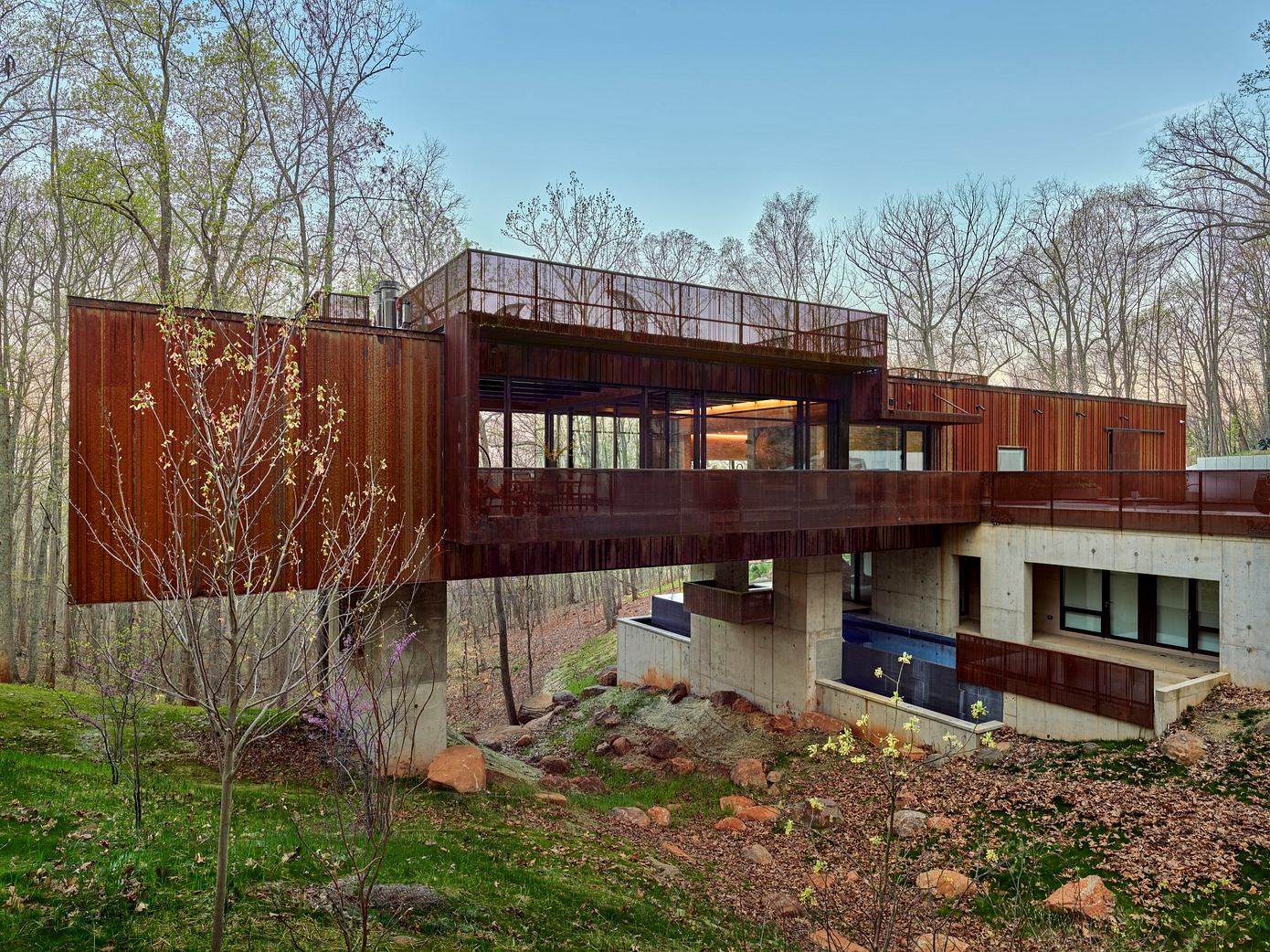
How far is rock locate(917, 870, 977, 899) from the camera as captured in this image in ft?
28.2

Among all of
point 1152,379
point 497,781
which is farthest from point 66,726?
point 1152,379

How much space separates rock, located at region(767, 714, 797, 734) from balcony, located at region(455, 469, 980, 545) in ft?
17.0

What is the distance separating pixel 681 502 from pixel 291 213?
13.9 meters

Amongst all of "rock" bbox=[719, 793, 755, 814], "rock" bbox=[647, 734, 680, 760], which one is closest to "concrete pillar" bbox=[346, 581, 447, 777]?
"rock" bbox=[719, 793, 755, 814]

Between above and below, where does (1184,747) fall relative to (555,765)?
above

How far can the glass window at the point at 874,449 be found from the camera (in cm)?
1695

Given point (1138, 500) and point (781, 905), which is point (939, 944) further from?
point (1138, 500)

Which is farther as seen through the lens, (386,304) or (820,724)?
(820,724)

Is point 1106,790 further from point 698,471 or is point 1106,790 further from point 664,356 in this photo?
point 664,356

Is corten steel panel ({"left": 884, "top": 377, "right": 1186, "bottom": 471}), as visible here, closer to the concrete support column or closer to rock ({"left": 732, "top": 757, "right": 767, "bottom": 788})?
the concrete support column

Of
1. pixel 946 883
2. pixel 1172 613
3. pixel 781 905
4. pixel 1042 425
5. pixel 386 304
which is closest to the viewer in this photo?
pixel 781 905

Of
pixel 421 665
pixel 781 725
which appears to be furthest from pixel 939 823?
pixel 421 665

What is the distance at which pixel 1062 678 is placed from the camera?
12336 millimetres

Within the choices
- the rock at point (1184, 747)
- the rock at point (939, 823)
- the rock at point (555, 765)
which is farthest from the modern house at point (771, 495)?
the rock at point (555, 765)
